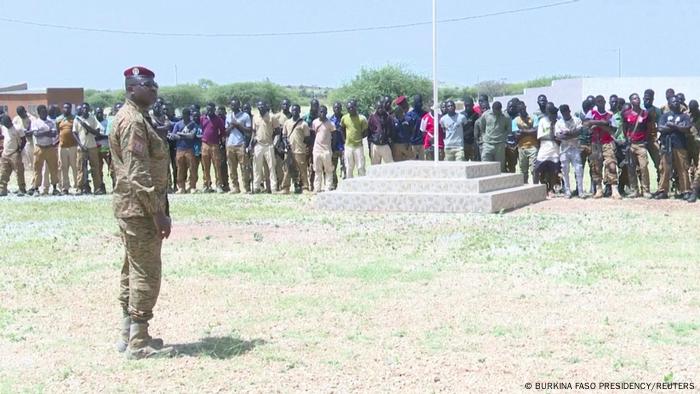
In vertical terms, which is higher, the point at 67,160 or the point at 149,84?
the point at 149,84

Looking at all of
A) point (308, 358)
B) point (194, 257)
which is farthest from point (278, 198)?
point (308, 358)

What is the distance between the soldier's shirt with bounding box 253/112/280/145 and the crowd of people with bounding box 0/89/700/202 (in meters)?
0.02

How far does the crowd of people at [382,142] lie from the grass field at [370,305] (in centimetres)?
214

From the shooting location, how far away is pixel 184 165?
1805 cm

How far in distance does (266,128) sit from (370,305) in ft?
32.9

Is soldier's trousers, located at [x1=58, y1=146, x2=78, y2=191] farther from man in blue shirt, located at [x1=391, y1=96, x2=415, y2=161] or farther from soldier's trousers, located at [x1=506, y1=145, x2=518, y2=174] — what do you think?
soldier's trousers, located at [x1=506, y1=145, x2=518, y2=174]

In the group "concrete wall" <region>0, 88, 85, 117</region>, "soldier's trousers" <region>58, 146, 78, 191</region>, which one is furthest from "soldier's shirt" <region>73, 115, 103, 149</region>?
"concrete wall" <region>0, 88, 85, 117</region>

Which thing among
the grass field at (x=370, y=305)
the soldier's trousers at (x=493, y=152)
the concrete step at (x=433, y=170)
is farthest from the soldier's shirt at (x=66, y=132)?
the soldier's trousers at (x=493, y=152)

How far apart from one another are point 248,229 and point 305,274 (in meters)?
3.60

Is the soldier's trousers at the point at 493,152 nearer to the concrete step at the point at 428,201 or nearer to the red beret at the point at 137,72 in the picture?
the concrete step at the point at 428,201

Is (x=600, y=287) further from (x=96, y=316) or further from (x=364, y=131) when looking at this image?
(x=364, y=131)

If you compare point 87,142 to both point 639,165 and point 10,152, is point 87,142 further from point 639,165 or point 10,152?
point 639,165

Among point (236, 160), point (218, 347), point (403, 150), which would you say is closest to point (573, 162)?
point (403, 150)

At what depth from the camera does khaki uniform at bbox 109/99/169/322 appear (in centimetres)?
591
